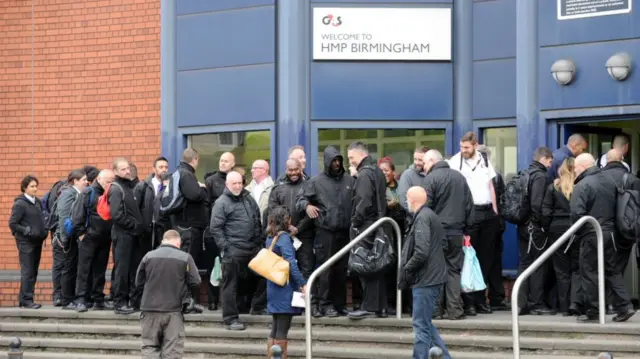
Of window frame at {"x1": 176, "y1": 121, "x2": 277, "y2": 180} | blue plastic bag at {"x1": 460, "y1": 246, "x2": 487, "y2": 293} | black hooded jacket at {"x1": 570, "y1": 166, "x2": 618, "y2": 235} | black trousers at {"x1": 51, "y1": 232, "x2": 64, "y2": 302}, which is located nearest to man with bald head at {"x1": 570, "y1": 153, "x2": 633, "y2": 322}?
black hooded jacket at {"x1": 570, "y1": 166, "x2": 618, "y2": 235}

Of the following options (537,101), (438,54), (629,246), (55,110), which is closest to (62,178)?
(55,110)

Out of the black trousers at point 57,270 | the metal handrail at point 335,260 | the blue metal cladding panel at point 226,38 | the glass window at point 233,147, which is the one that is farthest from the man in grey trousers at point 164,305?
the blue metal cladding panel at point 226,38

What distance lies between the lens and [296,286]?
41.3 feet

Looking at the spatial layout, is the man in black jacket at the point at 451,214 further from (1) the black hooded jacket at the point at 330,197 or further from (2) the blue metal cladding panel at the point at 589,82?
(2) the blue metal cladding panel at the point at 589,82

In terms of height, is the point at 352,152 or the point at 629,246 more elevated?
the point at 352,152

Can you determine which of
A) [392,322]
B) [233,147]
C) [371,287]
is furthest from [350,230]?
[233,147]

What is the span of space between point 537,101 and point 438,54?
1628mm

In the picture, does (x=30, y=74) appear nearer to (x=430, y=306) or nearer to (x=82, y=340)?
(x=82, y=340)

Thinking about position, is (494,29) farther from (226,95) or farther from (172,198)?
(172,198)

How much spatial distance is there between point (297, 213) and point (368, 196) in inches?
34.8

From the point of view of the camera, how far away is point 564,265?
13570 mm

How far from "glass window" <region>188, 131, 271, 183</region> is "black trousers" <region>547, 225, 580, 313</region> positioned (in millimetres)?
4192

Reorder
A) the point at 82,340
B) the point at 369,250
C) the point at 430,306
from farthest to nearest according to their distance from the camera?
1. the point at 82,340
2. the point at 369,250
3. the point at 430,306

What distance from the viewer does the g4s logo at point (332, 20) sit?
16.1 meters
